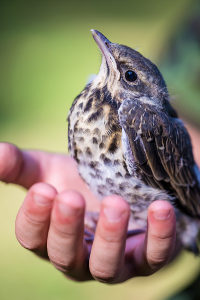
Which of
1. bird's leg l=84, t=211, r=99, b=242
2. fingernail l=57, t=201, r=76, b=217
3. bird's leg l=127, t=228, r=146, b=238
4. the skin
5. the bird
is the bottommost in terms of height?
bird's leg l=84, t=211, r=99, b=242

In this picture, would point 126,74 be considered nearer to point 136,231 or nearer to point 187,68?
point 136,231

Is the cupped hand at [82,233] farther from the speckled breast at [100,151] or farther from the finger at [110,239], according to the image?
the speckled breast at [100,151]

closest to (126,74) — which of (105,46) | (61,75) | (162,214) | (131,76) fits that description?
(131,76)

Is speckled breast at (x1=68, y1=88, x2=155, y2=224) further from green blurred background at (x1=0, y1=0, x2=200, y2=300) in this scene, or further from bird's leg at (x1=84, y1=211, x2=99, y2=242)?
green blurred background at (x1=0, y1=0, x2=200, y2=300)

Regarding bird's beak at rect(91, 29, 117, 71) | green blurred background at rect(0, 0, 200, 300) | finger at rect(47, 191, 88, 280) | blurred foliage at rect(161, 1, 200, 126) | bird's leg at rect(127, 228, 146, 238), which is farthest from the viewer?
green blurred background at rect(0, 0, 200, 300)

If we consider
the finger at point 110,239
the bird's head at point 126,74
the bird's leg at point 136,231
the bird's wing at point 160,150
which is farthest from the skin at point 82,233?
the bird's head at point 126,74

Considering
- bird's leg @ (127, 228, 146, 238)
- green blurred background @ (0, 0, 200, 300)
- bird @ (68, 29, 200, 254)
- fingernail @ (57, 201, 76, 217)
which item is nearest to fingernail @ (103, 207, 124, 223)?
fingernail @ (57, 201, 76, 217)

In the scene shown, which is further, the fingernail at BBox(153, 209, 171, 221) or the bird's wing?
the bird's wing
